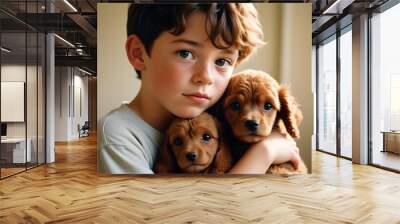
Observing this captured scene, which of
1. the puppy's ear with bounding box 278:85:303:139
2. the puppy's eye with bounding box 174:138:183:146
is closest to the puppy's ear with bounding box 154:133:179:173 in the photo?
the puppy's eye with bounding box 174:138:183:146

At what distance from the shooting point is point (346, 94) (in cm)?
930

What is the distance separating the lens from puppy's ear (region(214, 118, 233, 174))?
588 centimetres

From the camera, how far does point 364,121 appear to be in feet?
27.4

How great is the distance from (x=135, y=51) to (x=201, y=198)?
2.54 m

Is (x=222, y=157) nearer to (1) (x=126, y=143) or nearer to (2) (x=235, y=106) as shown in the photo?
(2) (x=235, y=106)

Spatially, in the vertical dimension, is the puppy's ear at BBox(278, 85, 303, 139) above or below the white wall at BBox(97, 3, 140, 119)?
below

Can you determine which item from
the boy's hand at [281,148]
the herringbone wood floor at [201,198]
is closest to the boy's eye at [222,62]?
the boy's hand at [281,148]

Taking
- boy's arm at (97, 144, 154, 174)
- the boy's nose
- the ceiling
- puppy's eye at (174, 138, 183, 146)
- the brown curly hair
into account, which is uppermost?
the ceiling

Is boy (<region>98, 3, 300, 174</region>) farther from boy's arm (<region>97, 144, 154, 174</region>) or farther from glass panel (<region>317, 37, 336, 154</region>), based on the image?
glass panel (<region>317, 37, 336, 154</region>)

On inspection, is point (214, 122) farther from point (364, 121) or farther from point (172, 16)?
point (364, 121)

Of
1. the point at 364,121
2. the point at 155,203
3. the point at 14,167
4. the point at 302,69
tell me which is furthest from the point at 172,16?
the point at 364,121

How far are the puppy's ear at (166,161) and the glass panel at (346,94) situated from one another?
472 centimetres

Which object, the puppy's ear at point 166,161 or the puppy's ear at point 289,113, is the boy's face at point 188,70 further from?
the puppy's ear at point 289,113

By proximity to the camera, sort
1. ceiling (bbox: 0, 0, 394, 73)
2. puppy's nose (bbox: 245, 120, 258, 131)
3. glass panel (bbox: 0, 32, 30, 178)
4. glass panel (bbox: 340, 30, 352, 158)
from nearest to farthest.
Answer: puppy's nose (bbox: 245, 120, 258, 131)
glass panel (bbox: 0, 32, 30, 178)
ceiling (bbox: 0, 0, 394, 73)
glass panel (bbox: 340, 30, 352, 158)
